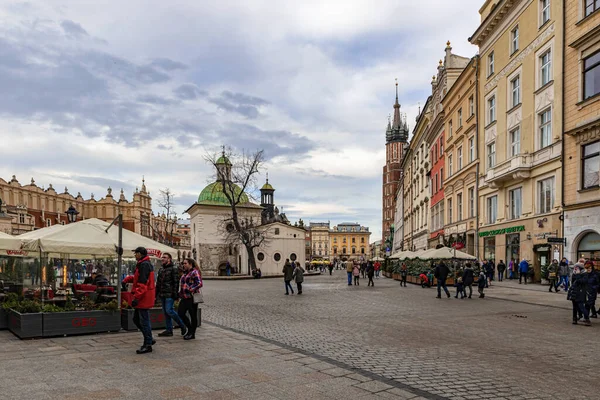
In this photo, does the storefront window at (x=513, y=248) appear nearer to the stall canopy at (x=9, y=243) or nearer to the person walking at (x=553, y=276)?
the person walking at (x=553, y=276)

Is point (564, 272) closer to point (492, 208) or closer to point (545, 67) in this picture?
point (545, 67)

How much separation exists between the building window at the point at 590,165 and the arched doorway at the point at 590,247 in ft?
7.11

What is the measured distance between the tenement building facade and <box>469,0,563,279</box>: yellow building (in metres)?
0.82

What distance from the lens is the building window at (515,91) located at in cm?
3015

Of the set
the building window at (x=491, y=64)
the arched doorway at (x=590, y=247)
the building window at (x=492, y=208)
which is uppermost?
the building window at (x=491, y=64)

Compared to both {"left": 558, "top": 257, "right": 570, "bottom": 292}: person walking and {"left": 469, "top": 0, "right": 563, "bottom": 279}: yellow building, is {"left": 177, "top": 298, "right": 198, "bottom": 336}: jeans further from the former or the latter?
{"left": 469, "top": 0, "right": 563, "bottom": 279}: yellow building

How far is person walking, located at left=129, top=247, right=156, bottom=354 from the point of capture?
8.76 meters

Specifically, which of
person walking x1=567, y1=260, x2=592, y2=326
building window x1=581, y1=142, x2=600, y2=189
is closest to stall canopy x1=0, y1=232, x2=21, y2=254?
person walking x1=567, y1=260, x2=592, y2=326

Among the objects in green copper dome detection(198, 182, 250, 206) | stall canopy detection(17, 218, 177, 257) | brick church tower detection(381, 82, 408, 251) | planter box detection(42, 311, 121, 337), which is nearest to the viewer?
planter box detection(42, 311, 121, 337)

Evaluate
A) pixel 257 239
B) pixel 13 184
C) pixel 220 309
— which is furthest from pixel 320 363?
pixel 13 184

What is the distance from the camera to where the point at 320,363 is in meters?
8.02

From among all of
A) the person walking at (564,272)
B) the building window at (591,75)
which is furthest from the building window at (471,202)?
the building window at (591,75)

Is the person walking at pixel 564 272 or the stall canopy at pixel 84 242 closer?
the stall canopy at pixel 84 242

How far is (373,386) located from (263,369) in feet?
5.65
